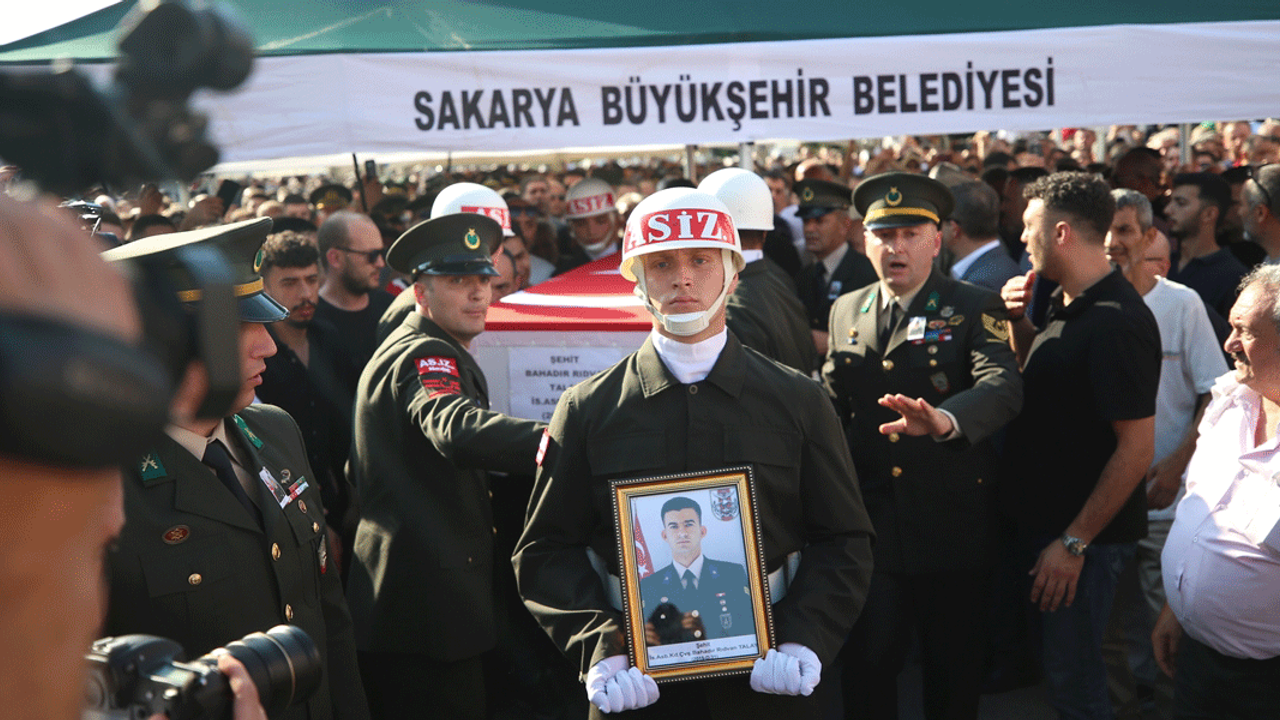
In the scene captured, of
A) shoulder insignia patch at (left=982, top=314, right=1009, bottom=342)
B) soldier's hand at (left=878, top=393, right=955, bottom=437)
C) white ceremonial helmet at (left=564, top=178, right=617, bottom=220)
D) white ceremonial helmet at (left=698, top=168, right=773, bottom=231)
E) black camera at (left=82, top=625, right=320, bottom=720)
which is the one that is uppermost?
white ceremonial helmet at (left=564, top=178, right=617, bottom=220)

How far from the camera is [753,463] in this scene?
9.47ft

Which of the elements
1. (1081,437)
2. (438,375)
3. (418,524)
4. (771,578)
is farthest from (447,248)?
(1081,437)

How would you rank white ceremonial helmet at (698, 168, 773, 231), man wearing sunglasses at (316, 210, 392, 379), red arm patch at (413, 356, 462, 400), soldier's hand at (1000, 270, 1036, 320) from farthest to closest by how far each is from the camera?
man wearing sunglasses at (316, 210, 392, 379), white ceremonial helmet at (698, 168, 773, 231), soldier's hand at (1000, 270, 1036, 320), red arm patch at (413, 356, 462, 400)

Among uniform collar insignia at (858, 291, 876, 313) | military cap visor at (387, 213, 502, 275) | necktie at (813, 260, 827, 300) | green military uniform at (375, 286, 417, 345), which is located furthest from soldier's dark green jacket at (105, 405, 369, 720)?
necktie at (813, 260, 827, 300)

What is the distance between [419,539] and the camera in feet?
12.9

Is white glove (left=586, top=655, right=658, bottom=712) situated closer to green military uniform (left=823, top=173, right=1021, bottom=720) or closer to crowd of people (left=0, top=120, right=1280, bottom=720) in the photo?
crowd of people (left=0, top=120, right=1280, bottom=720)

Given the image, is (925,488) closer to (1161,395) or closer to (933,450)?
(933,450)

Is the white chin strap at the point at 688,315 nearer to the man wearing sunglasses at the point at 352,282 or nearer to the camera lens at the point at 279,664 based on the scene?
the camera lens at the point at 279,664

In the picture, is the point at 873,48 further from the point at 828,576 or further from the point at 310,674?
the point at 310,674

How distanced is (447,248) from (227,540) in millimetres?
1933

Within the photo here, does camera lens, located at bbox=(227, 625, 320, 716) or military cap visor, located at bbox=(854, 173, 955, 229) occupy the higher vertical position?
military cap visor, located at bbox=(854, 173, 955, 229)

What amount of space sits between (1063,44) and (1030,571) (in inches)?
102

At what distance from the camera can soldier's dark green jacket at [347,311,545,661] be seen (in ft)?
12.8

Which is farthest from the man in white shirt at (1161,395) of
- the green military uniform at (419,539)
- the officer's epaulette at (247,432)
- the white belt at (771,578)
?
the officer's epaulette at (247,432)
